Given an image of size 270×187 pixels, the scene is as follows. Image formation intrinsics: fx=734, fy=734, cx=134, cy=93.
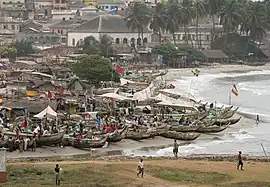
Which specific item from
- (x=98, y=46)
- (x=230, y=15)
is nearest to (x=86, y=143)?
(x=98, y=46)

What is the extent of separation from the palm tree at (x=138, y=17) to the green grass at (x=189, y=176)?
9633 centimetres

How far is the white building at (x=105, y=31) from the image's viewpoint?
128875 millimetres

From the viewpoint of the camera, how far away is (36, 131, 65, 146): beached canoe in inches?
1681

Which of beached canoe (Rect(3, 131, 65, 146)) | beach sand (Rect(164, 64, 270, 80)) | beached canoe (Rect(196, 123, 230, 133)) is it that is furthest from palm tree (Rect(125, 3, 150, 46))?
beached canoe (Rect(3, 131, 65, 146))

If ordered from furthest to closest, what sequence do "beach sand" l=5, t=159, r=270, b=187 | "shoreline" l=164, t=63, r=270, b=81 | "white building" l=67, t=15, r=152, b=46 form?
"white building" l=67, t=15, r=152, b=46, "shoreline" l=164, t=63, r=270, b=81, "beach sand" l=5, t=159, r=270, b=187

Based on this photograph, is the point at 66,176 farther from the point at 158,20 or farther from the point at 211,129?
the point at 158,20

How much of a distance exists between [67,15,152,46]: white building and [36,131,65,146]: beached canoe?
278 feet

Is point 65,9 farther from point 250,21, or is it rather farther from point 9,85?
point 9,85

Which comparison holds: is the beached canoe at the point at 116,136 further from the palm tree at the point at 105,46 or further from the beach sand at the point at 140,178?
the palm tree at the point at 105,46

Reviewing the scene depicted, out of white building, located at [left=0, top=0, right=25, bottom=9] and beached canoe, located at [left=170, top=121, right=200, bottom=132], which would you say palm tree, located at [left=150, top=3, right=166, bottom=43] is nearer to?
white building, located at [left=0, top=0, right=25, bottom=9]

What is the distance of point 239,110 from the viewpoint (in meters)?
68.9

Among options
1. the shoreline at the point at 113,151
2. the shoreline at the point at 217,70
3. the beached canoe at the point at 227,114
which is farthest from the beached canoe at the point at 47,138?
the shoreline at the point at 217,70

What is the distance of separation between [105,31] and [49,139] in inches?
3420

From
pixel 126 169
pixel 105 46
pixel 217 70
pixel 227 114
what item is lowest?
pixel 217 70
